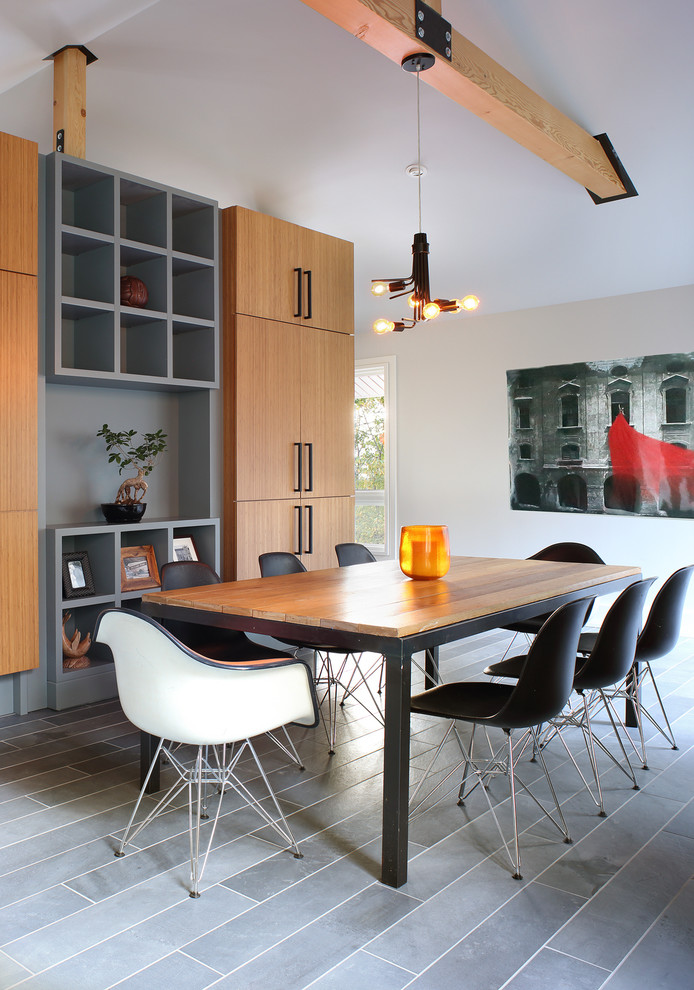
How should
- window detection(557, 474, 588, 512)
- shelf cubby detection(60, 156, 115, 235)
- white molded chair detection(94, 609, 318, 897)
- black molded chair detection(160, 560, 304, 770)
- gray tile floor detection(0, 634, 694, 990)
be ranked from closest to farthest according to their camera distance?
gray tile floor detection(0, 634, 694, 990) < white molded chair detection(94, 609, 318, 897) < black molded chair detection(160, 560, 304, 770) < shelf cubby detection(60, 156, 115, 235) < window detection(557, 474, 588, 512)

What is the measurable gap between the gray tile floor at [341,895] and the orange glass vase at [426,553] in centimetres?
76

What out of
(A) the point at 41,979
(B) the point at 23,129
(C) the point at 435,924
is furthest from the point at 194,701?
(B) the point at 23,129

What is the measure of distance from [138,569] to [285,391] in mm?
1435

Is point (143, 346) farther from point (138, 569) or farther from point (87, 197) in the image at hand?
point (138, 569)

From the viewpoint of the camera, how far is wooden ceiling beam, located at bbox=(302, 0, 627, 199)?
9.86 ft

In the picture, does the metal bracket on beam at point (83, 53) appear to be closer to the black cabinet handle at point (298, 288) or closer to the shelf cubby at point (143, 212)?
the shelf cubby at point (143, 212)

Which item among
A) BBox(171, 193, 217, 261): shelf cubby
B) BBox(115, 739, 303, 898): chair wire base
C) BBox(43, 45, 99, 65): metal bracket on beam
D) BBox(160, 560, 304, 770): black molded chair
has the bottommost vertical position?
BBox(115, 739, 303, 898): chair wire base

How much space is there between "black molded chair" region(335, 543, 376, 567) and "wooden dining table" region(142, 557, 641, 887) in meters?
0.62

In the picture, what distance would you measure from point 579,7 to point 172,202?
2.35 m

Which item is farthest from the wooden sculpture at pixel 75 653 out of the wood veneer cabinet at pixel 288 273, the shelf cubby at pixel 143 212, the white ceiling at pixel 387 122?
the white ceiling at pixel 387 122

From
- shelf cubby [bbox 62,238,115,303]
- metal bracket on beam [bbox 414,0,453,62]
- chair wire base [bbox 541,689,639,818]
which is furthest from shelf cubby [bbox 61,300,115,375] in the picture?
chair wire base [bbox 541,689,639,818]

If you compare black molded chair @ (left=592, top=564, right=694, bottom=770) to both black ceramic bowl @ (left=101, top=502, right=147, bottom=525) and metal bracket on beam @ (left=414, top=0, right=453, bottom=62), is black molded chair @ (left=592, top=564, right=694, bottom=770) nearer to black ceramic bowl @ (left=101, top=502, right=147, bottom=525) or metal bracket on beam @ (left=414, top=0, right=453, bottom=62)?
metal bracket on beam @ (left=414, top=0, right=453, bottom=62)

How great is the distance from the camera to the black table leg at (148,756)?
2.83 m

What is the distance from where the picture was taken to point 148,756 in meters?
2.83
